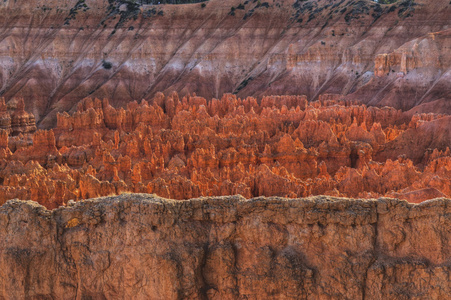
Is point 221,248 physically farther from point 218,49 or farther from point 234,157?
point 218,49

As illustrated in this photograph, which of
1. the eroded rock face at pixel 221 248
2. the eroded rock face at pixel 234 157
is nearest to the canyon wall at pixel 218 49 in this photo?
the eroded rock face at pixel 234 157

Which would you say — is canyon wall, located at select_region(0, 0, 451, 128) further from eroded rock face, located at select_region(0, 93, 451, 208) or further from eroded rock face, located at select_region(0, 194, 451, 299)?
eroded rock face, located at select_region(0, 194, 451, 299)

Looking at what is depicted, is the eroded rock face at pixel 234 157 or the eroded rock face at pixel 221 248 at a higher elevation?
the eroded rock face at pixel 234 157

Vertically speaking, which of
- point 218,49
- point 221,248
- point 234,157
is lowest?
point 221,248

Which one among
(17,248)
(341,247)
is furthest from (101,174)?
(341,247)

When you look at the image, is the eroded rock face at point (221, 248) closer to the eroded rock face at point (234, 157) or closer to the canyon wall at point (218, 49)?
the eroded rock face at point (234, 157)

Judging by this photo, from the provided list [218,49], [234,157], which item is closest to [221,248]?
[234,157]

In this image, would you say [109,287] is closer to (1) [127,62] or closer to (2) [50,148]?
(2) [50,148]
